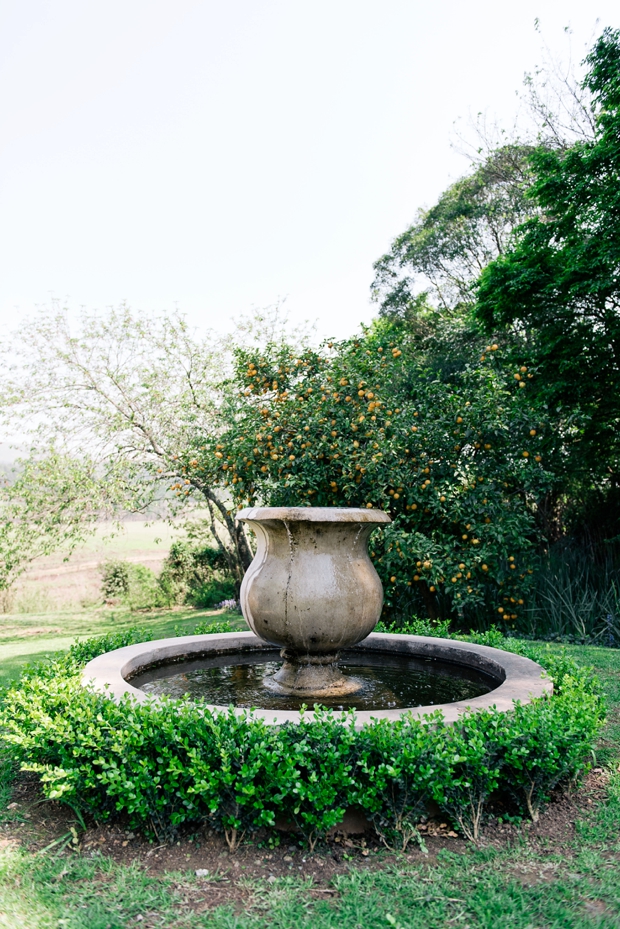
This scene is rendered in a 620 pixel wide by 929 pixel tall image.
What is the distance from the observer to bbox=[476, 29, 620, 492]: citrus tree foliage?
381 inches

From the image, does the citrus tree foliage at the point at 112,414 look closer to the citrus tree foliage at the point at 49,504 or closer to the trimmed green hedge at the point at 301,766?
the citrus tree foliage at the point at 49,504

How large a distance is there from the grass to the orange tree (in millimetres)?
4560

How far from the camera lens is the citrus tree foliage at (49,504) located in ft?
37.6

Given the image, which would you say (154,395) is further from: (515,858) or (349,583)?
(515,858)

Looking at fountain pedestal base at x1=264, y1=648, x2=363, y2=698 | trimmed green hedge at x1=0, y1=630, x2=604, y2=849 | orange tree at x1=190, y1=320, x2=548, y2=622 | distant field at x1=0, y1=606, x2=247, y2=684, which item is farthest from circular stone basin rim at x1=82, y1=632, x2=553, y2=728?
distant field at x1=0, y1=606, x2=247, y2=684

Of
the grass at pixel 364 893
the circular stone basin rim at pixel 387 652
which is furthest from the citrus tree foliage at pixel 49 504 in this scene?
the grass at pixel 364 893

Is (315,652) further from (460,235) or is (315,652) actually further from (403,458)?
(460,235)

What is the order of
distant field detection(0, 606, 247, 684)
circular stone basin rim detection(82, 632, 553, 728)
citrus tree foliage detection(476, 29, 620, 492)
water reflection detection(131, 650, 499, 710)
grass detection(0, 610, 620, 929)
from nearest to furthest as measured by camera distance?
grass detection(0, 610, 620, 929) < circular stone basin rim detection(82, 632, 553, 728) < water reflection detection(131, 650, 499, 710) < citrus tree foliage detection(476, 29, 620, 492) < distant field detection(0, 606, 247, 684)

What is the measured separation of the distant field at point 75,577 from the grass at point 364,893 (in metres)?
12.1

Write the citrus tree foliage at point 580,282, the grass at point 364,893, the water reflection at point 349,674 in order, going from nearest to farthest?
1. the grass at point 364,893
2. the water reflection at point 349,674
3. the citrus tree foliage at point 580,282

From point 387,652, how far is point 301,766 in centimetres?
295

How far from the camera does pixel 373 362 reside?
8.47 metres

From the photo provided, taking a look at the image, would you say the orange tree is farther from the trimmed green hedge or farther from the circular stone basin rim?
the trimmed green hedge

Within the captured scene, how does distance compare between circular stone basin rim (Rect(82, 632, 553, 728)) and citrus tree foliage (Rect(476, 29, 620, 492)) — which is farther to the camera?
citrus tree foliage (Rect(476, 29, 620, 492))
